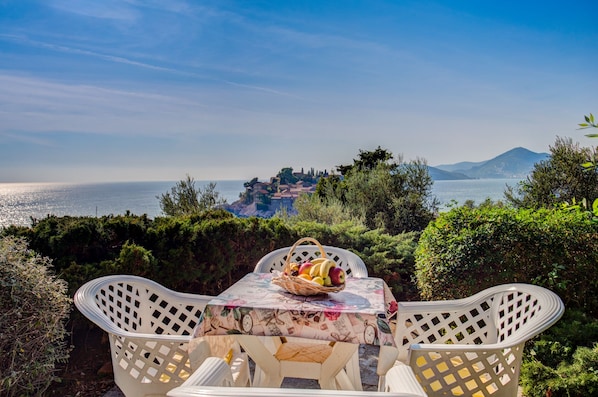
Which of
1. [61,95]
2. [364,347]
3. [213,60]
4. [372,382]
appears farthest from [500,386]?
[61,95]

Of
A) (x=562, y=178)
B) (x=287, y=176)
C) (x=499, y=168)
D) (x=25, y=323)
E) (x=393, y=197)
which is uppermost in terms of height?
(x=499, y=168)

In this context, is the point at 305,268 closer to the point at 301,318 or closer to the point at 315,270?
the point at 315,270

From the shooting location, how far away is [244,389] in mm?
1046

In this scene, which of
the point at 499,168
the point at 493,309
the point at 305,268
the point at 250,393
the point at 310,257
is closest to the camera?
the point at 250,393

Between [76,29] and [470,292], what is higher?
[76,29]

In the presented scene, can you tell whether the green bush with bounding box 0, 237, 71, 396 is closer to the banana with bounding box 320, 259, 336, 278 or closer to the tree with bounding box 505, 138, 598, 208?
the banana with bounding box 320, 259, 336, 278

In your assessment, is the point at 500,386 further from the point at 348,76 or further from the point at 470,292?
the point at 348,76

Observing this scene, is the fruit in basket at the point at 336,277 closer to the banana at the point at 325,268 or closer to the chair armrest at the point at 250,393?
the banana at the point at 325,268

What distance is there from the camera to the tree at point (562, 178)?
826cm

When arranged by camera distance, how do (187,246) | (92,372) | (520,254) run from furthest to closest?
(187,246) < (520,254) < (92,372)

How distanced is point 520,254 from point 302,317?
2464 millimetres

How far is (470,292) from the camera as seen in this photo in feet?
11.7

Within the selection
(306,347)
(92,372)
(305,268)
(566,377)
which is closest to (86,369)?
(92,372)

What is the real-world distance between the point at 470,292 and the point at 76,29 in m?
6.55
